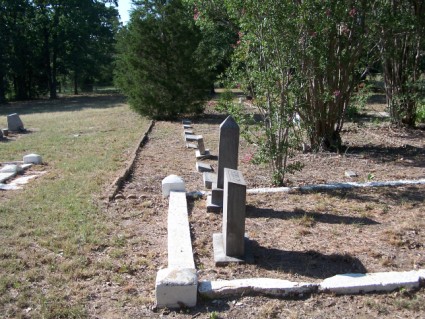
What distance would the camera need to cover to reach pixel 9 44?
3294cm

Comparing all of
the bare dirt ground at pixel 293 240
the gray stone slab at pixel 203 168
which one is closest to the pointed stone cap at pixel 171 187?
the bare dirt ground at pixel 293 240

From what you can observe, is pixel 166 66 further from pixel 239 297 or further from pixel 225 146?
pixel 239 297

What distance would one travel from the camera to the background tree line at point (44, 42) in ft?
108

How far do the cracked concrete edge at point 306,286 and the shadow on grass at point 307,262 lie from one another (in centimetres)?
27

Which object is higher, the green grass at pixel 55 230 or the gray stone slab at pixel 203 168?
the gray stone slab at pixel 203 168

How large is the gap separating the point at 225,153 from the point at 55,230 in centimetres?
220

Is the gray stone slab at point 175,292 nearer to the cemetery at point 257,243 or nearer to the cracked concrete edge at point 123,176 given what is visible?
the cemetery at point 257,243

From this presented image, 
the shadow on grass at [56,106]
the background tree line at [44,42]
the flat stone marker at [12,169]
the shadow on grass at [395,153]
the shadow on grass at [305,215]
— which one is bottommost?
the shadow on grass at [305,215]

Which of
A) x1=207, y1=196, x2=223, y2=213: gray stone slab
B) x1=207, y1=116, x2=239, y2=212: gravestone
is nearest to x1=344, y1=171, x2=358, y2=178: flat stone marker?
x1=207, y1=116, x2=239, y2=212: gravestone

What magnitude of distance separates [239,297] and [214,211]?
213 cm

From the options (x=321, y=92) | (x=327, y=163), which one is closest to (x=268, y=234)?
(x=327, y=163)

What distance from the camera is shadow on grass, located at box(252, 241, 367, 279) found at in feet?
12.5

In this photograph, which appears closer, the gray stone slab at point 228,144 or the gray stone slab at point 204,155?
the gray stone slab at point 228,144

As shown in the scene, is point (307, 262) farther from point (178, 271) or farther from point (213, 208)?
point (213, 208)
